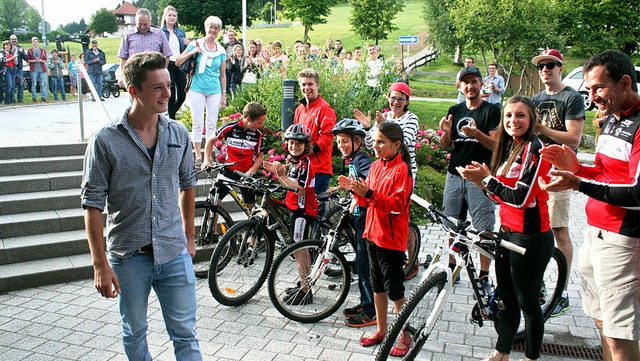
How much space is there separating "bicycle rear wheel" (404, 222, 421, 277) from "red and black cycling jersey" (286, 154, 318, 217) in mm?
1168

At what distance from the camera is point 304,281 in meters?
5.15

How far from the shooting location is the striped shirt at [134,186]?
2.99m

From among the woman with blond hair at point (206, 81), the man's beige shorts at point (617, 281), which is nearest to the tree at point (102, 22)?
the woman with blond hair at point (206, 81)

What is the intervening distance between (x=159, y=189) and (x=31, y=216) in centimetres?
442

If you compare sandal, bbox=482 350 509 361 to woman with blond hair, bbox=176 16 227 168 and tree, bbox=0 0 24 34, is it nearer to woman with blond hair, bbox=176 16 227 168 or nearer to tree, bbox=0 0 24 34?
woman with blond hair, bbox=176 16 227 168

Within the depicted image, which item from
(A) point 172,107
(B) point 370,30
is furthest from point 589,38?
(A) point 172,107

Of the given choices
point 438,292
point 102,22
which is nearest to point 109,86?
point 438,292

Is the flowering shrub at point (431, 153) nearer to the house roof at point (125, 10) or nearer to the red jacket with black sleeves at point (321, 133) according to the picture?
the red jacket with black sleeves at point (321, 133)

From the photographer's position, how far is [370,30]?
4091cm

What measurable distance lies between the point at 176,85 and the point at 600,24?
31.4 m

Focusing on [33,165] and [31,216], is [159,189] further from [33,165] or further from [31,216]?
[33,165]

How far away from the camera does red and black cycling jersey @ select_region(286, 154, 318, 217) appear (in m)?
5.56

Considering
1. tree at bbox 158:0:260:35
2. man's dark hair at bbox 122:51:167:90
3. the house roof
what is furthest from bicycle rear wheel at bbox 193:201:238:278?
the house roof

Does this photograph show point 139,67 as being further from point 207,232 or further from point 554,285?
point 554,285
